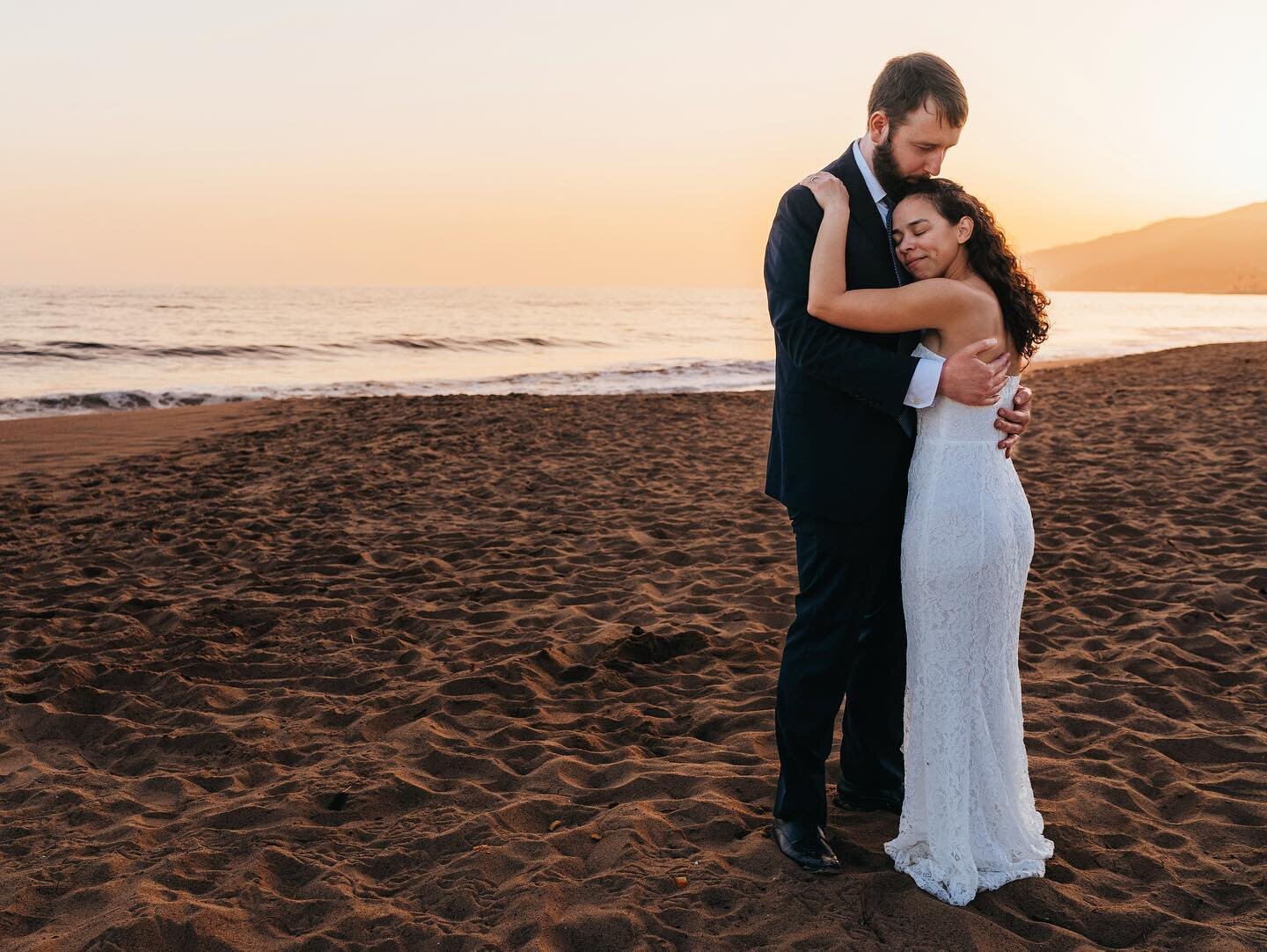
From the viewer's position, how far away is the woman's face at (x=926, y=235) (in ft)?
7.93

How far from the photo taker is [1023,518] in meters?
2.59

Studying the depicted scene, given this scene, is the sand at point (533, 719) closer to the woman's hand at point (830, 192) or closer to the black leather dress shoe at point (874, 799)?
the black leather dress shoe at point (874, 799)

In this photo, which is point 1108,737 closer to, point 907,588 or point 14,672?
point 907,588

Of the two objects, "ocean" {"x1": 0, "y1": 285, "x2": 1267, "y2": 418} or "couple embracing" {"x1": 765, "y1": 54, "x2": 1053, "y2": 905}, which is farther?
"ocean" {"x1": 0, "y1": 285, "x2": 1267, "y2": 418}

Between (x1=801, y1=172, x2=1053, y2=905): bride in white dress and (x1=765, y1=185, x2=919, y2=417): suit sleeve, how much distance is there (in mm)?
47

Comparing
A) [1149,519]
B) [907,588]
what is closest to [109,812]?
[907,588]

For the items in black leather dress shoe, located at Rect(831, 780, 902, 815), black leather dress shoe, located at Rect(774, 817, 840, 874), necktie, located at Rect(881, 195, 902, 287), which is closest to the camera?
necktie, located at Rect(881, 195, 902, 287)

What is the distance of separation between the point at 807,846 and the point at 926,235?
5.44ft

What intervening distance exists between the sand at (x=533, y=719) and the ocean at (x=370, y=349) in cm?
993

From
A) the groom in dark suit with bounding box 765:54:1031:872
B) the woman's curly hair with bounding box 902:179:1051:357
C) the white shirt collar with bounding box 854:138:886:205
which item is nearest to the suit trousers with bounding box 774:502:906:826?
the groom in dark suit with bounding box 765:54:1031:872

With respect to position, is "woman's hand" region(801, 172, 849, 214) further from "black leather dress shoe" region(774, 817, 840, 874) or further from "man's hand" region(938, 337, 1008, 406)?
"black leather dress shoe" region(774, 817, 840, 874)

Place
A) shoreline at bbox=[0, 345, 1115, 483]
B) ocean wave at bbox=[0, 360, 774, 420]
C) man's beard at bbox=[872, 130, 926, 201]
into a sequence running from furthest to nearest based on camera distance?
ocean wave at bbox=[0, 360, 774, 420], shoreline at bbox=[0, 345, 1115, 483], man's beard at bbox=[872, 130, 926, 201]

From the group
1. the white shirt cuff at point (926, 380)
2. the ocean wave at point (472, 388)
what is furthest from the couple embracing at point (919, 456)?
the ocean wave at point (472, 388)

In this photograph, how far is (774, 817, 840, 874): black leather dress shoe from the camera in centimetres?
270
